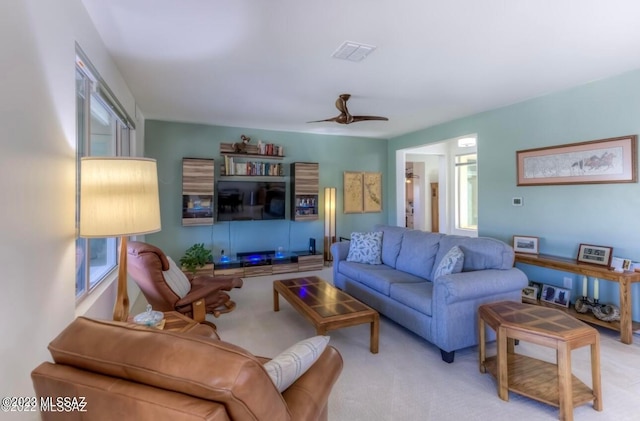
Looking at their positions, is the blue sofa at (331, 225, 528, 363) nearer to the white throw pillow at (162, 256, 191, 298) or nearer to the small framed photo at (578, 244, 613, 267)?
the small framed photo at (578, 244, 613, 267)

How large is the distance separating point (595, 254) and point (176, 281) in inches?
170

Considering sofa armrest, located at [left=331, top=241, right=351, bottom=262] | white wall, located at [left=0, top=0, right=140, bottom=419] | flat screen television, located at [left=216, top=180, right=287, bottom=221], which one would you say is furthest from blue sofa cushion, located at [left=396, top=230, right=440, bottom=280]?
white wall, located at [left=0, top=0, right=140, bottom=419]

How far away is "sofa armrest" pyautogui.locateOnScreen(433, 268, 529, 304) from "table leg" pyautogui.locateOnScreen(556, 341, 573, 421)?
0.73 m

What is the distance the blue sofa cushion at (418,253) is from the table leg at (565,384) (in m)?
1.47

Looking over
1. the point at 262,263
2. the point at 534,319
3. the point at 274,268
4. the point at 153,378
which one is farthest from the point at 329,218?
the point at 153,378

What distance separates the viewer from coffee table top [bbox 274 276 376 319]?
2.69 meters

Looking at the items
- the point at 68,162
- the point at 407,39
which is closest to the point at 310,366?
the point at 68,162

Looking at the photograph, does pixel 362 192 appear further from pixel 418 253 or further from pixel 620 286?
pixel 620 286

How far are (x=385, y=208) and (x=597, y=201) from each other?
12.6 ft

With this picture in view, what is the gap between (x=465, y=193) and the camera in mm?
6602

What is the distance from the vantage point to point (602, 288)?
11.1ft

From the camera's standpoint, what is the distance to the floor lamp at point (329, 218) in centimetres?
607

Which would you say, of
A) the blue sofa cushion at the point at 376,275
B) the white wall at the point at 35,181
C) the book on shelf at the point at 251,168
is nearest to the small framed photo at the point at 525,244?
the blue sofa cushion at the point at 376,275

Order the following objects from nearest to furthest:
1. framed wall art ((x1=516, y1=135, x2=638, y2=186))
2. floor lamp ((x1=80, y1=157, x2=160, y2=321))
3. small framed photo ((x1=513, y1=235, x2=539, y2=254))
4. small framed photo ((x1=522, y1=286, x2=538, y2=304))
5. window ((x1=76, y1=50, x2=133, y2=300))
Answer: floor lamp ((x1=80, y1=157, x2=160, y2=321))
window ((x1=76, y1=50, x2=133, y2=300))
framed wall art ((x1=516, y1=135, x2=638, y2=186))
small framed photo ((x1=522, y1=286, x2=538, y2=304))
small framed photo ((x1=513, y1=235, x2=539, y2=254))
